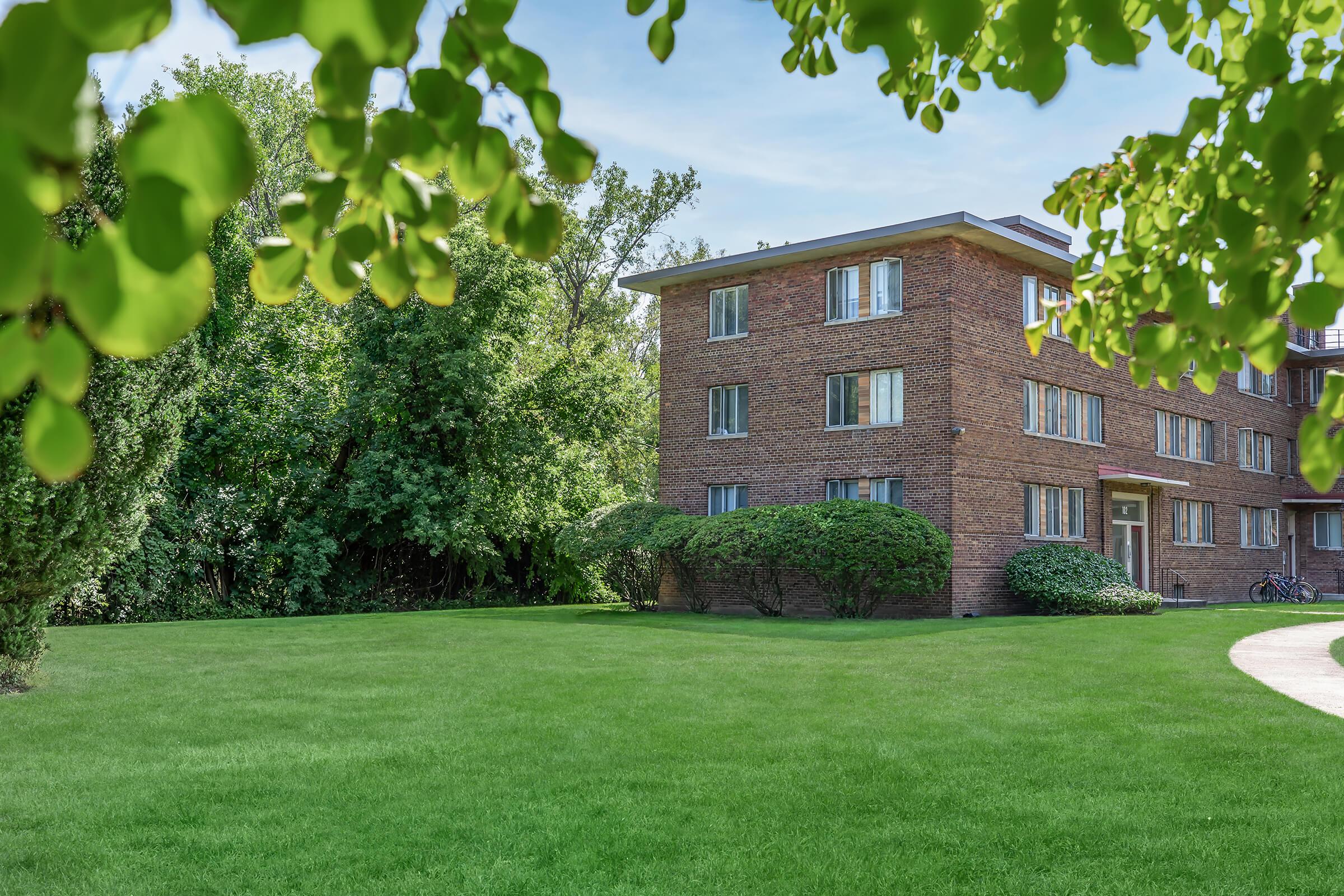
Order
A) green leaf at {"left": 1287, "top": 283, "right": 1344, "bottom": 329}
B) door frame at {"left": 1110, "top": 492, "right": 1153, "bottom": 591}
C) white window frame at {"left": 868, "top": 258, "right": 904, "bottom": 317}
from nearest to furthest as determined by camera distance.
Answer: green leaf at {"left": 1287, "top": 283, "right": 1344, "bottom": 329}, white window frame at {"left": 868, "top": 258, "right": 904, "bottom": 317}, door frame at {"left": 1110, "top": 492, "right": 1153, "bottom": 591}

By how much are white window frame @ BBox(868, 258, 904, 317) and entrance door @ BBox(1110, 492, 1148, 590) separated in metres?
9.07

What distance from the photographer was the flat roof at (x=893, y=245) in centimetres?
2436

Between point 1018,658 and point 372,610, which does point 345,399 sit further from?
point 1018,658

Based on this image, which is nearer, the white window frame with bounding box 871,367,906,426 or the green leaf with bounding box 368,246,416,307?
the green leaf with bounding box 368,246,416,307

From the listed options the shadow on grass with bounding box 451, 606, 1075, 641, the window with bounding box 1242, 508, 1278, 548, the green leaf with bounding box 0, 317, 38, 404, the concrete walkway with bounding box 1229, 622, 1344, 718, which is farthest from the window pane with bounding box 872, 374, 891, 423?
the green leaf with bounding box 0, 317, 38, 404

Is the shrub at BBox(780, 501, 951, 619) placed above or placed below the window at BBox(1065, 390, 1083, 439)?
below

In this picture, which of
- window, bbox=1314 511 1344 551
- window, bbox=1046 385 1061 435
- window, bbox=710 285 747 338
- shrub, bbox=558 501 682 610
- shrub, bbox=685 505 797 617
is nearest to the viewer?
shrub, bbox=685 505 797 617

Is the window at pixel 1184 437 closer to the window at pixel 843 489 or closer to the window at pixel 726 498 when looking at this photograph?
the window at pixel 843 489

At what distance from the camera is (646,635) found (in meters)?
17.8

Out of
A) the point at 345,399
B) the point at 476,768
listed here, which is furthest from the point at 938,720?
the point at 345,399

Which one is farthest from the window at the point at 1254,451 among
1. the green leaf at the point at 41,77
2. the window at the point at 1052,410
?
the green leaf at the point at 41,77

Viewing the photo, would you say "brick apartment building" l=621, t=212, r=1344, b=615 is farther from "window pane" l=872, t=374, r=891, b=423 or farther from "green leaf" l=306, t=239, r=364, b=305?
"green leaf" l=306, t=239, r=364, b=305

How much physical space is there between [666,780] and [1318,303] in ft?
18.3

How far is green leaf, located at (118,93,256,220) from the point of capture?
104 centimetres
